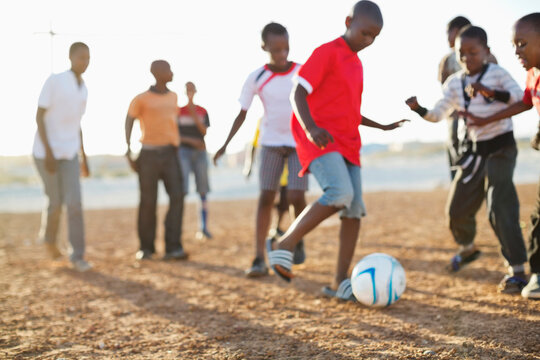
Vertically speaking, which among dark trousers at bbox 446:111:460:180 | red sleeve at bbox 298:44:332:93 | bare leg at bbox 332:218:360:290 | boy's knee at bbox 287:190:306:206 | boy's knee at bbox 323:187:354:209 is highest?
red sleeve at bbox 298:44:332:93

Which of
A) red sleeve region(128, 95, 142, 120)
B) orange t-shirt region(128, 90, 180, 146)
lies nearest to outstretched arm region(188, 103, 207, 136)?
orange t-shirt region(128, 90, 180, 146)

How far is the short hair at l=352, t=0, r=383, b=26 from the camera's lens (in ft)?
11.1

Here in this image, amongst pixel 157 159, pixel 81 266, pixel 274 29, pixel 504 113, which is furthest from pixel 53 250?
pixel 504 113

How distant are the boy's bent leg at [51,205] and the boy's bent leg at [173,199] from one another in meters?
1.23

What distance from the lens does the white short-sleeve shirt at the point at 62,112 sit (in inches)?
215

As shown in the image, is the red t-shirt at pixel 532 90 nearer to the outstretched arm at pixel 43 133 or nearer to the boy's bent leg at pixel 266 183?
the boy's bent leg at pixel 266 183

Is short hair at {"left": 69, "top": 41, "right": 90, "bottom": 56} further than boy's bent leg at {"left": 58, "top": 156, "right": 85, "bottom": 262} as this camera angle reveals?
No

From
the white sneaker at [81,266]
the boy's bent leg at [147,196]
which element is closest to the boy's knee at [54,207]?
the white sneaker at [81,266]

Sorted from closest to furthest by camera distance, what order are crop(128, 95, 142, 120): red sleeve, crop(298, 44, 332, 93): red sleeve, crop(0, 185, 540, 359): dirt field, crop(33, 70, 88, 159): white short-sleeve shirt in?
1. crop(0, 185, 540, 359): dirt field
2. crop(298, 44, 332, 93): red sleeve
3. crop(33, 70, 88, 159): white short-sleeve shirt
4. crop(128, 95, 142, 120): red sleeve

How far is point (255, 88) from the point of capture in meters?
4.85

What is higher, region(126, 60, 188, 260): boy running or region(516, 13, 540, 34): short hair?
region(516, 13, 540, 34): short hair

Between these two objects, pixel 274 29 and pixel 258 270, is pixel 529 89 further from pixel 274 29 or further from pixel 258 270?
pixel 258 270

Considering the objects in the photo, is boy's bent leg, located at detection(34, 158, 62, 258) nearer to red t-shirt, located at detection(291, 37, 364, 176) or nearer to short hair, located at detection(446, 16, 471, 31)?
red t-shirt, located at detection(291, 37, 364, 176)

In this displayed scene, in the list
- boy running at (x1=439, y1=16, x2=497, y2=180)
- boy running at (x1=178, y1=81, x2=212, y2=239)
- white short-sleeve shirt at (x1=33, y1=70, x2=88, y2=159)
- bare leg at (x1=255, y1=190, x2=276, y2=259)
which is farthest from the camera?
boy running at (x1=178, y1=81, x2=212, y2=239)
